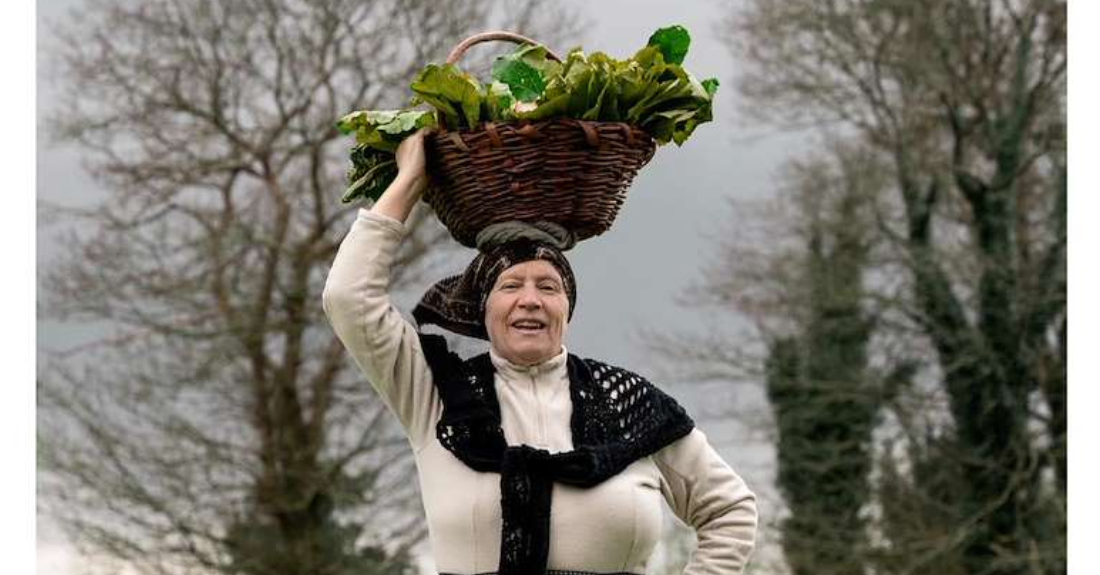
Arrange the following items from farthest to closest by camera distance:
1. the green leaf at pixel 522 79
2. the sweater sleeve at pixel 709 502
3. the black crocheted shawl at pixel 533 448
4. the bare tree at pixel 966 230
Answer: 1. the bare tree at pixel 966 230
2. the sweater sleeve at pixel 709 502
3. the green leaf at pixel 522 79
4. the black crocheted shawl at pixel 533 448

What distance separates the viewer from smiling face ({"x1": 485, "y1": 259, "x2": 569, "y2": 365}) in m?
3.17

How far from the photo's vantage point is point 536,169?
10.1 ft

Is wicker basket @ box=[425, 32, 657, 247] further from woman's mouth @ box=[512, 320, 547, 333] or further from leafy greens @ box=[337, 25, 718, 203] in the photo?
woman's mouth @ box=[512, 320, 547, 333]

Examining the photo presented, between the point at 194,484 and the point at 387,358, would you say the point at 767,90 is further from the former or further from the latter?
the point at 387,358

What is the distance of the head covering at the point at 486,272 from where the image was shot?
125 inches

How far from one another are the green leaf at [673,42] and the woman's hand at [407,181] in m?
A: 0.49

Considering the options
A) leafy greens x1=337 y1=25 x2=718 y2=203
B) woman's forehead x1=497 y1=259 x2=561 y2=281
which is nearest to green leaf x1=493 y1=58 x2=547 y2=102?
leafy greens x1=337 y1=25 x2=718 y2=203

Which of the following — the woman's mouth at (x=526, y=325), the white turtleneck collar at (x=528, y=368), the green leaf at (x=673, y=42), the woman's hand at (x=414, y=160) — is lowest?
the white turtleneck collar at (x=528, y=368)

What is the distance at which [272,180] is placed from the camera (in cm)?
1099

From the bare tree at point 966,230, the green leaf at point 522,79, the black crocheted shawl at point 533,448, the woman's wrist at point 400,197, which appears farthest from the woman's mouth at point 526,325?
the bare tree at point 966,230

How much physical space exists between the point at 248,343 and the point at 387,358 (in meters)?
7.96

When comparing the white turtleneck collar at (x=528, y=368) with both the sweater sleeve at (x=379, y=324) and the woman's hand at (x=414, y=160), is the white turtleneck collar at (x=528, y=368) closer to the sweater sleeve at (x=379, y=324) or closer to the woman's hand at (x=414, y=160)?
the sweater sleeve at (x=379, y=324)

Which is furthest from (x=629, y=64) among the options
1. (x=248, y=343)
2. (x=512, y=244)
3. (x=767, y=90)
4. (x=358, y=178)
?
(x=767, y=90)

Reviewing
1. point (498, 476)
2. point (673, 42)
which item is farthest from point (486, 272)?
point (673, 42)
